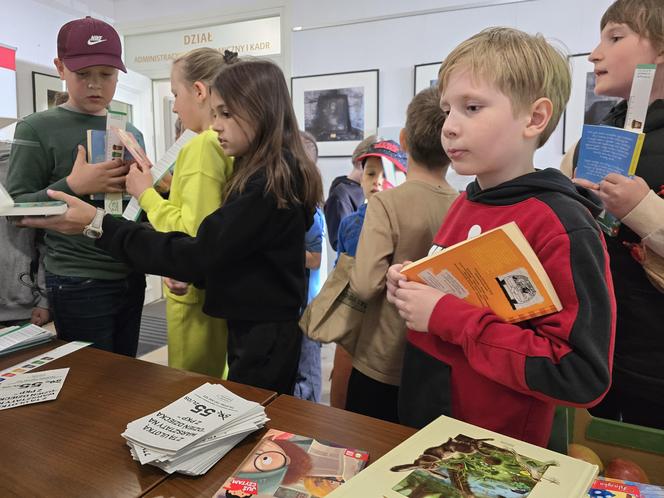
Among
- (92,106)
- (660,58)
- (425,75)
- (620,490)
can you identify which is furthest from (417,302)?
(425,75)

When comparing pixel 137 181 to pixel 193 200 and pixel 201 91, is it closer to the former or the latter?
pixel 193 200

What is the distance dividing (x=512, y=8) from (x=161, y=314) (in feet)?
13.0

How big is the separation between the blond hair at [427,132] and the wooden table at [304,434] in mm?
813

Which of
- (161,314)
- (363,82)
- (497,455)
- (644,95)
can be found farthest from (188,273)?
(161,314)

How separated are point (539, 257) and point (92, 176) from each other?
4.14 feet

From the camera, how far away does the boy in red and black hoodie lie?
0.83 m

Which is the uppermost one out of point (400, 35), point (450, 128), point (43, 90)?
point (400, 35)

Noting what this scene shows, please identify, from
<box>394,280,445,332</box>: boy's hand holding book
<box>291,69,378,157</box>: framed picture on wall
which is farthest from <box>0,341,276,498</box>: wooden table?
<box>291,69,378,157</box>: framed picture on wall

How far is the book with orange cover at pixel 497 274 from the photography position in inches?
32.6

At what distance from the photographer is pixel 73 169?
59.9 inches

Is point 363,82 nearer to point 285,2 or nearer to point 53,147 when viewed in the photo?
point 285,2

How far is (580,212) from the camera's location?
0.88 metres

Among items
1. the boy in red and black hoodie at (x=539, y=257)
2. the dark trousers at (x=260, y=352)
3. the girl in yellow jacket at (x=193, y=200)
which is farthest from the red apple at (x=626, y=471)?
the girl in yellow jacket at (x=193, y=200)

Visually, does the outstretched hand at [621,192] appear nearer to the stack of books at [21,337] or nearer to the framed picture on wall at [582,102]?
the stack of books at [21,337]
